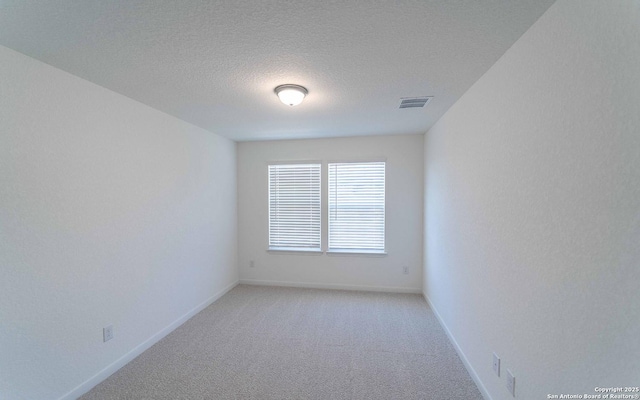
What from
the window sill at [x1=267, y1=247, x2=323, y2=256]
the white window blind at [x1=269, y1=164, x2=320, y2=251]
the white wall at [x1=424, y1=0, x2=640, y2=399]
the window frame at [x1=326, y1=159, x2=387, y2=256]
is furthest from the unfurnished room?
the white window blind at [x1=269, y1=164, x2=320, y2=251]

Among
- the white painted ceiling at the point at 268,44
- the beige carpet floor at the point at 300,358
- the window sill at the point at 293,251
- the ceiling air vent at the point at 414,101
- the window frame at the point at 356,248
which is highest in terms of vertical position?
the ceiling air vent at the point at 414,101

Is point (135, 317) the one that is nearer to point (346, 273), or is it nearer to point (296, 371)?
point (296, 371)

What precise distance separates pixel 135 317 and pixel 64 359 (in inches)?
23.7

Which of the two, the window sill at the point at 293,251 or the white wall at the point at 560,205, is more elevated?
the white wall at the point at 560,205

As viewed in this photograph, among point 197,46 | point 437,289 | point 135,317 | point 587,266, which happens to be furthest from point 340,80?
point 135,317

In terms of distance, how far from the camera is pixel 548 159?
124 centimetres

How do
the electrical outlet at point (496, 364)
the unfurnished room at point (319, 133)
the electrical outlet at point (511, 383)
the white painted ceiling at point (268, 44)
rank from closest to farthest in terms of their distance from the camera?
the unfurnished room at point (319, 133)
the white painted ceiling at point (268, 44)
the electrical outlet at point (511, 383)
the electrical outlet at point (496, 364)

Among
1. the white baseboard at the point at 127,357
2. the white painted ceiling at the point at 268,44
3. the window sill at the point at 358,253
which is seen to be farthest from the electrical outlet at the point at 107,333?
the window sill at the point at 358,253

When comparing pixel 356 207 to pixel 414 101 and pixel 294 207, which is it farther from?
pixel 414 101

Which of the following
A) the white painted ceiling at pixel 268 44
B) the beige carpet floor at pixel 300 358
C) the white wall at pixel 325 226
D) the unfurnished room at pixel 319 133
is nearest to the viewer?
the unfurnished room at pixel 319 133

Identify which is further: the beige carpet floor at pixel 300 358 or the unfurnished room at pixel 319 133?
the beige carpet floor at pixel 300 358

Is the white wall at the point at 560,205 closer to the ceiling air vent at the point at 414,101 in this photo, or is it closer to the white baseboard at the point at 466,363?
the white baseboard at the point at 466,363

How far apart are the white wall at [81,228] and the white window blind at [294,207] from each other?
1.49 meters

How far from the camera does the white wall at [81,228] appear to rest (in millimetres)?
1597
